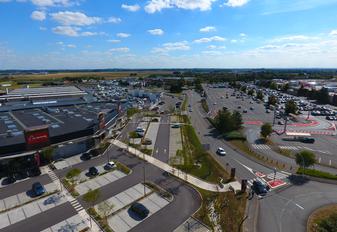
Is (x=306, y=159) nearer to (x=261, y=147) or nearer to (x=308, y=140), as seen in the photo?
(x=261, y=147)

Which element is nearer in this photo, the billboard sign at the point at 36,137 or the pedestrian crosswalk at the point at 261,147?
the billboard sign at the point at 36,137

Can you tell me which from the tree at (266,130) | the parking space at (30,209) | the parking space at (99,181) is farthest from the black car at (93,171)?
the tree at (266,130)

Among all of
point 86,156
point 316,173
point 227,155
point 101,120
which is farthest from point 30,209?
point 316,173

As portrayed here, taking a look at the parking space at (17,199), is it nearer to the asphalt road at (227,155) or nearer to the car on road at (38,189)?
the car on road at (38,189)

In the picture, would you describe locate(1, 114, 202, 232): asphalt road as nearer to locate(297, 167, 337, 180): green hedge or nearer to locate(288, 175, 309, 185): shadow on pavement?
locate(288, 175, 309, 185): shadow on pavement

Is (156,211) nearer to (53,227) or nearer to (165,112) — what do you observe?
(53,227)

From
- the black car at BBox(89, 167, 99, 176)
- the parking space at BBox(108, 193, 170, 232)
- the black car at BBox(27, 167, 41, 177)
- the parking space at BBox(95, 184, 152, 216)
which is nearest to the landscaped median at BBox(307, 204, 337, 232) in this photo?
the parking space at BBox(108, 193, 170, 232)
